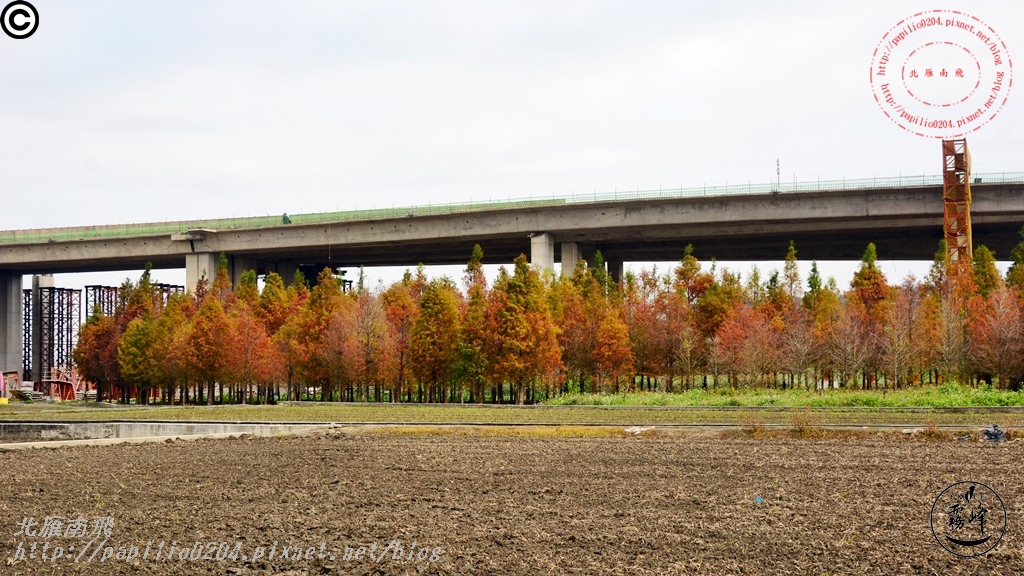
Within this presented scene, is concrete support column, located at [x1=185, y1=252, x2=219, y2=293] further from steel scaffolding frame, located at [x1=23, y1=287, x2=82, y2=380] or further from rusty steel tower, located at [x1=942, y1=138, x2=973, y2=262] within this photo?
rusty steel tower, located at [x1=942, y1=138, x2=973, y2=262]

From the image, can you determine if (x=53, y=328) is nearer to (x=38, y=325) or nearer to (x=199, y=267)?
(x=38, y=325)

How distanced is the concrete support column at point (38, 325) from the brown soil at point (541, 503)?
7979cm

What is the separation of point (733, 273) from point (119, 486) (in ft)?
178

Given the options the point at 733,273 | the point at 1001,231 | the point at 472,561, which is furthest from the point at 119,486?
the point at 1001,231

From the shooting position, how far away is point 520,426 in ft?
94.7

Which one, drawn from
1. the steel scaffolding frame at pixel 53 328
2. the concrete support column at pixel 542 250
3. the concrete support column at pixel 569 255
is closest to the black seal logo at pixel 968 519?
the concrete support column at pixel 542 250

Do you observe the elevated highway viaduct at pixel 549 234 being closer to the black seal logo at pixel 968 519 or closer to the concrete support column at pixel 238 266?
the concrete support column at pixel 238 266

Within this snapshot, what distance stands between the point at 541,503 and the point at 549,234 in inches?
2276

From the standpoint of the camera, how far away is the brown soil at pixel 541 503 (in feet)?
36.8

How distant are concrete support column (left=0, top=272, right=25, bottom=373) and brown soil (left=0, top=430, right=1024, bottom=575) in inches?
3166

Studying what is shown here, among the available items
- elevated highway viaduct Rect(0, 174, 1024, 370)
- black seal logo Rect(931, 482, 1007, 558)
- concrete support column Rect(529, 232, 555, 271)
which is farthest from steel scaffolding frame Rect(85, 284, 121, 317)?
black seal logo Rect(931, 482, 1007, 558)

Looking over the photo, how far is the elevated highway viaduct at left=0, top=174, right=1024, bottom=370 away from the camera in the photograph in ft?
212

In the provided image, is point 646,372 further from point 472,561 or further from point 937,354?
point 472,561

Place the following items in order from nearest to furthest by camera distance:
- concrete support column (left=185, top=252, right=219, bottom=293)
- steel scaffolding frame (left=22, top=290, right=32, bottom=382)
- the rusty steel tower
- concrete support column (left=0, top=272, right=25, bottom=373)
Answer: the rusty steel tower, concrete support column (left=185, top=252, right=219, bottom=293), concrete support column (left=0, top=272, right=25, bottom=373), steel scaffolding frame (left=22, top=290, right=32, bottom=382)
